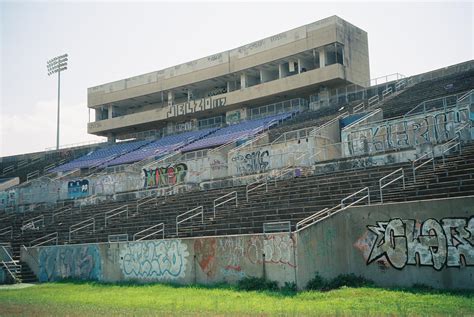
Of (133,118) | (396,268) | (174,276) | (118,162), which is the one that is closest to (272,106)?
(118,162)

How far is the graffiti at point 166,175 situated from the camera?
37125 mm

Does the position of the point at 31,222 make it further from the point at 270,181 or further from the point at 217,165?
the point at 270,181

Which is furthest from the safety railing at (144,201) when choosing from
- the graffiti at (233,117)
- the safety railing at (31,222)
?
the graffiti at (233,117)

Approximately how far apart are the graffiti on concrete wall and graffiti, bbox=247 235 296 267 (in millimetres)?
9904

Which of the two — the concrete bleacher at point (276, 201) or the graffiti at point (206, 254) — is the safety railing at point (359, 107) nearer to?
the concrete bleacher at point (276, 201)

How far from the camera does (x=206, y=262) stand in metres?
20.0

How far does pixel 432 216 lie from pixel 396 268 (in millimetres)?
1990

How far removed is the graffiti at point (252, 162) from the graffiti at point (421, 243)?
1508cm

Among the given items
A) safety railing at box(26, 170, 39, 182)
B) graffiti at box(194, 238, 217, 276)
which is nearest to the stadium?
graffiti at box(194, 238, 217, 276)

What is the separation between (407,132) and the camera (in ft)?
85.7

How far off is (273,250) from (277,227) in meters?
0.81

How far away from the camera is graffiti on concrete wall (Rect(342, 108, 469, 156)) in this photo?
24797mm

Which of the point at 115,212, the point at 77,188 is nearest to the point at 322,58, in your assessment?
the point at 77,188

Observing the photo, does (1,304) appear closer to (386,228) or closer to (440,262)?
(386,228)
